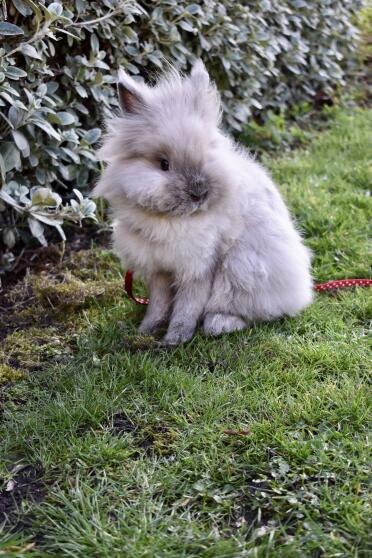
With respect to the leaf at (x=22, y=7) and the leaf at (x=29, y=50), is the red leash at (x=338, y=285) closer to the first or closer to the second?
the leaf at (x=29, y=50)

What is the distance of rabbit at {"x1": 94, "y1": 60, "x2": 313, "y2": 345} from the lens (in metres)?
2.77

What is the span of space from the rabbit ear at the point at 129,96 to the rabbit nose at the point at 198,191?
0.48m

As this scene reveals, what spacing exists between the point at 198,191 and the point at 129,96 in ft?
1.89

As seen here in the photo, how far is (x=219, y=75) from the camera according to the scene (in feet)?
17.2

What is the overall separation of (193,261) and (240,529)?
50.5 inches

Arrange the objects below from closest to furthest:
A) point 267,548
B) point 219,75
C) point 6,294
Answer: point 267,548, point 6,294, point 219,75

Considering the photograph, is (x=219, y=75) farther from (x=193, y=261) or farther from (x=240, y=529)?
(x=240, y=529)

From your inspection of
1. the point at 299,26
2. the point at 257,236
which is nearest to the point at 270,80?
the point at 299,26

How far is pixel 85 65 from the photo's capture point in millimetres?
3900

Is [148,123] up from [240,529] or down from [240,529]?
up

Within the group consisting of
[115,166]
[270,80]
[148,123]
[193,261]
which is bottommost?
[270,80]

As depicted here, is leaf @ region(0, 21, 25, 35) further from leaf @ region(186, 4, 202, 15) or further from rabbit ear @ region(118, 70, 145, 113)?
leaf @ region(186, 4, 202, 15)

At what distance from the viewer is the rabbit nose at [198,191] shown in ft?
8.94

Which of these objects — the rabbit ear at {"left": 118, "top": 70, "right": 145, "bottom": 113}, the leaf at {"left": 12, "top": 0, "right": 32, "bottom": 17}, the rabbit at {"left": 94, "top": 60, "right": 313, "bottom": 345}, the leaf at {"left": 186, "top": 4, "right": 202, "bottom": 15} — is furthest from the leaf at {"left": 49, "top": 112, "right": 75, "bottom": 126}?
the leaf at {"left": 186, "top": 4, "right": 202, "bottom": 15}
